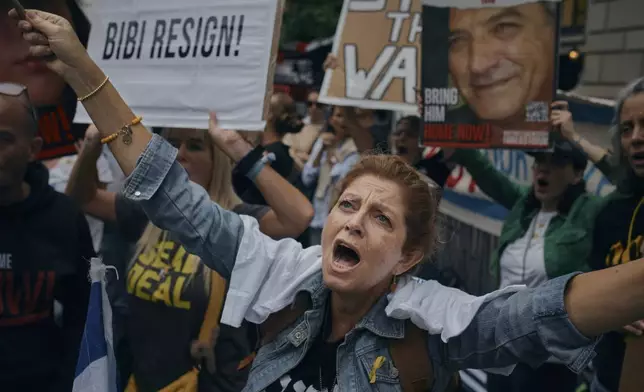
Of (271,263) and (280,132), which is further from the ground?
(271,263)

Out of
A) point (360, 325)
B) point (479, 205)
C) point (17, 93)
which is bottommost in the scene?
point (479, 205)

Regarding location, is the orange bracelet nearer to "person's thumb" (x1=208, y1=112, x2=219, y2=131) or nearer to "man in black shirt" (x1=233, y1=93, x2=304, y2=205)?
"person's thumb" (x1=208, y1=112, x2=219, y2=131)

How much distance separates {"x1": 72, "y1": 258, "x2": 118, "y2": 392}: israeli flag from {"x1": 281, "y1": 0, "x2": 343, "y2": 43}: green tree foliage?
1883 cm

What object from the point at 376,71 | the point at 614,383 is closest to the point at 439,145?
the point at 376,71

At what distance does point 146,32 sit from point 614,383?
2406 millimetres

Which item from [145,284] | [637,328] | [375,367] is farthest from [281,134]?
[375,367]

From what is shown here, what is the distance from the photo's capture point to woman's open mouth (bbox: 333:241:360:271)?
1.97m

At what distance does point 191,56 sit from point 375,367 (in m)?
1.64

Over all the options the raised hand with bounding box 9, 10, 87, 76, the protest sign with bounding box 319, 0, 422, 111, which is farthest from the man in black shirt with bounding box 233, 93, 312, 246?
the raised hand with bounding box 9, 10, 87, 76

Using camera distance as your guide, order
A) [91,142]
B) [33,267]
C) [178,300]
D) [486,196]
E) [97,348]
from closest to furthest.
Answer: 1. [97,348]
2. [33,267]
3. [178,300]
4. [91,142]
5. [486,196]

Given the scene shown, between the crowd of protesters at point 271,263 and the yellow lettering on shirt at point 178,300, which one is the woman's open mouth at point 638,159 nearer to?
the crowd of protesters at point 271,263

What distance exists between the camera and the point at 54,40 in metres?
1.91

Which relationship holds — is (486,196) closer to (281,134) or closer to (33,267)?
(281,134)

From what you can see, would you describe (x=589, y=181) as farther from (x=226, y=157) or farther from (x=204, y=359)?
(x=204, y=359)
